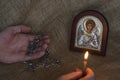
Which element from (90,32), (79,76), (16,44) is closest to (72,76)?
(79,76)

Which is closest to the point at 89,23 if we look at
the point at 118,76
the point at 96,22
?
the point at 96,22

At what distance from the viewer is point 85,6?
133cm

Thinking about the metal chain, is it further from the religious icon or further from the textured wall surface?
the religious icon

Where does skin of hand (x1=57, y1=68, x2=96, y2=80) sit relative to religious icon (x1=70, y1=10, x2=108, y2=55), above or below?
below

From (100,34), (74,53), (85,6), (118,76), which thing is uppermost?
(85,6)

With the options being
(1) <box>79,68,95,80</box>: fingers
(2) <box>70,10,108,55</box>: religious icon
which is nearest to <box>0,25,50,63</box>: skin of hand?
(2) <box>70,10,108,55</box>: religious icon

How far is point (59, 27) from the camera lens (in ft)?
4.56

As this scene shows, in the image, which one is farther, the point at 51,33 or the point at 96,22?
the point at 51,33

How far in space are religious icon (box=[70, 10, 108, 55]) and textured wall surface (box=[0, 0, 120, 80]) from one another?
48 millimetres

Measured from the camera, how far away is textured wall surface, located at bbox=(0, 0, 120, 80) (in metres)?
1.31

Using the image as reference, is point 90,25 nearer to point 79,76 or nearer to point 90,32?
point 90,32

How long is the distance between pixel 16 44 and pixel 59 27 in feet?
0.80

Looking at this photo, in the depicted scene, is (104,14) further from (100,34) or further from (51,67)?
(51,67)

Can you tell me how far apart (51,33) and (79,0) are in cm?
22
